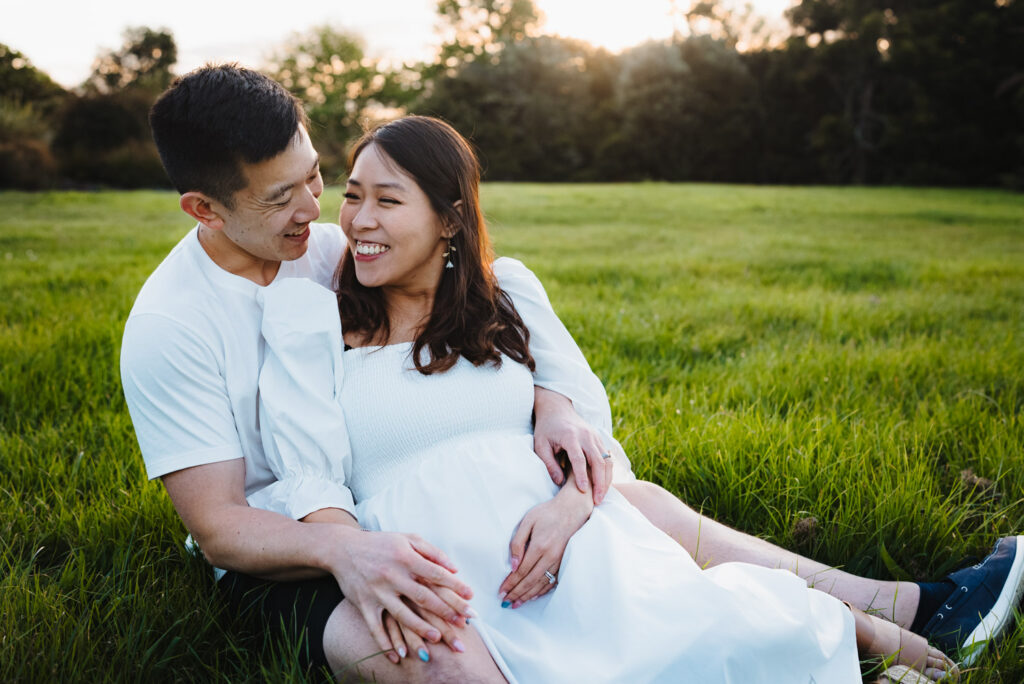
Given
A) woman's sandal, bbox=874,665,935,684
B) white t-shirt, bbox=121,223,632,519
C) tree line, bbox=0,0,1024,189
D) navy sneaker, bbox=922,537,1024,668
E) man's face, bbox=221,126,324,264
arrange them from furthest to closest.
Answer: tree line, bbox=0,0,1024,189
man's face, bbox=221,126,324,264
navy sneaker, bbox=922,537,1024,668
white t-shirt, bbox=121,223,632,519
woman's sandal, bbox=874,665,935,684

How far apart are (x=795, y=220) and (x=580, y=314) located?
910cm

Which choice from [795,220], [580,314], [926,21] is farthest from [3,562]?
[926,21]

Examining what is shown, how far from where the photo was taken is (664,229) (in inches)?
443

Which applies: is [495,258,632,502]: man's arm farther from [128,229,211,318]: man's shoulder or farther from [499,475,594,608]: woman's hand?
[128,229,211,318]: man's shoulder

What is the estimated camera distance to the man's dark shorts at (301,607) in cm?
188

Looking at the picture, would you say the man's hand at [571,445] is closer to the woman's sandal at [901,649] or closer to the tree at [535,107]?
the woman's sandal at [901,649]

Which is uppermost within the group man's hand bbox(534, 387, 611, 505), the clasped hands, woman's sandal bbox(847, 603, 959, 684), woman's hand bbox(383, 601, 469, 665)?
man's hand bbox(534, 387, 611, 505)

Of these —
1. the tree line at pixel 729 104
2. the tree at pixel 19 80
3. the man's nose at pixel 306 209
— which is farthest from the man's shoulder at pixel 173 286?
the tree at pixel 19 80

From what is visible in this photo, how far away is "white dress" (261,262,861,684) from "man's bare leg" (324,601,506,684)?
5 cm

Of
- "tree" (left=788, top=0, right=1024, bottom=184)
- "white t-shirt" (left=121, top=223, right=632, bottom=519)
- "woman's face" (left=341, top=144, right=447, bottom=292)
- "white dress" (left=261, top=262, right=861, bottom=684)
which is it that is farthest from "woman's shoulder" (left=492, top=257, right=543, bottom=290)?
"tree" (left=788, top=0, right=1024, bottom=184)

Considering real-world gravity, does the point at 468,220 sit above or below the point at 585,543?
above

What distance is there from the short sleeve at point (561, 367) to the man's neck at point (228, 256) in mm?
895

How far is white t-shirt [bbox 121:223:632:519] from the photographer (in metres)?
1.97

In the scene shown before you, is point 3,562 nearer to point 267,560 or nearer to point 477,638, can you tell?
point 267,560
